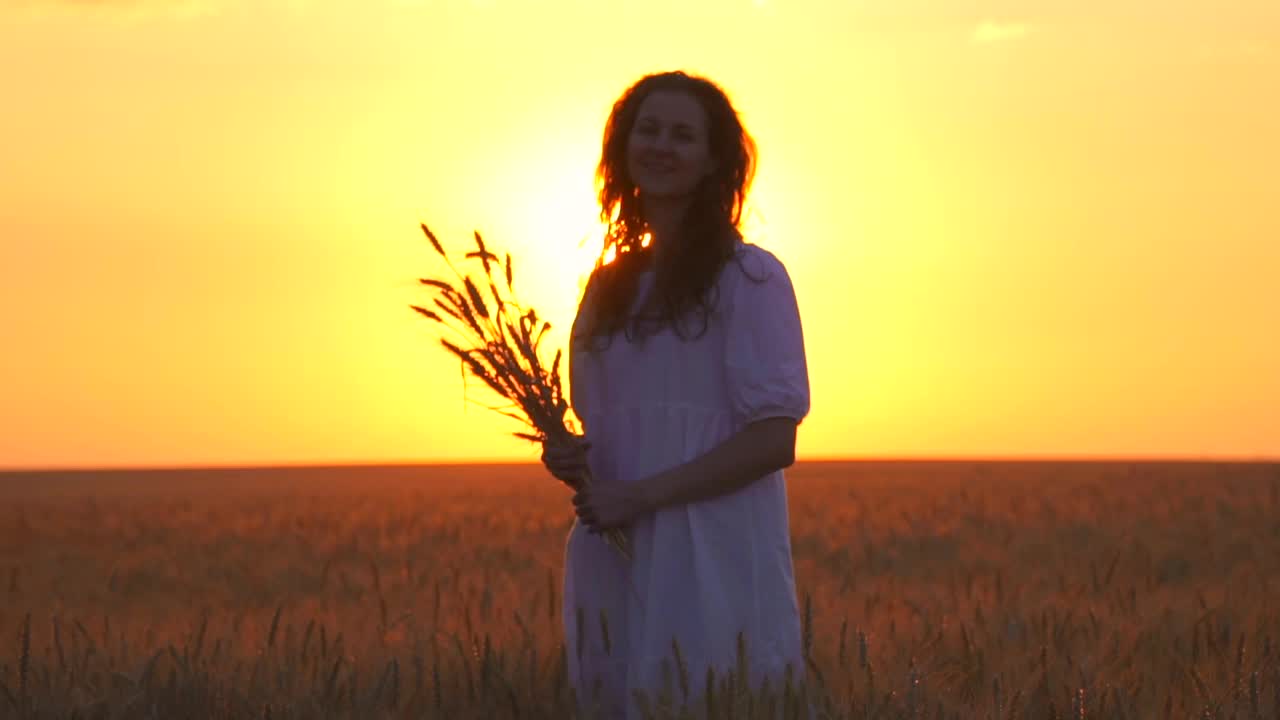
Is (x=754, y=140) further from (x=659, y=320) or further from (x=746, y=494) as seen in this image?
(x=746, y=494)

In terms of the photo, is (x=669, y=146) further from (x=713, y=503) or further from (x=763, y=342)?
(x=713, y=503)

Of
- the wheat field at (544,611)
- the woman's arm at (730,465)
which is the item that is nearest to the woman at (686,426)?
the woman's arm at (730,465)

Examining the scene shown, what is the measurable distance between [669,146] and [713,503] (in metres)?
0.70

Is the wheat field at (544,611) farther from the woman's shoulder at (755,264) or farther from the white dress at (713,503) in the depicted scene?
the woman's shoulder at (755,264)

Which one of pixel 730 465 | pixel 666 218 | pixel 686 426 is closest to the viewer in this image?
pixel 730 465

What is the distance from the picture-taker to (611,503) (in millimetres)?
3408

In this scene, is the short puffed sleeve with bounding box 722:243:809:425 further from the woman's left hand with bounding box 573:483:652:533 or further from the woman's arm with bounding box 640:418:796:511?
the woman's left hand with bounding box 573:483:652:533

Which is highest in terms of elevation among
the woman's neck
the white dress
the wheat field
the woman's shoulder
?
the woman's neck

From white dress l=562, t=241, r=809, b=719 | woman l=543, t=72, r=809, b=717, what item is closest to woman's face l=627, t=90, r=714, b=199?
woman l=543, t=72, r=809, b=717

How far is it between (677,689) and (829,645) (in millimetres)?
2193

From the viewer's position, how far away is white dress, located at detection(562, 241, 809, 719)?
11.2 ft

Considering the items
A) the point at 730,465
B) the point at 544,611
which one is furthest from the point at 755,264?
the point at 544,611

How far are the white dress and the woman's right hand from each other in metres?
0.05

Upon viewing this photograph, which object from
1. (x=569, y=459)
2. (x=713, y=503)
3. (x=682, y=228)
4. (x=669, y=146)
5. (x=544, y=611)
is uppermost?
(x=669, y=146)
